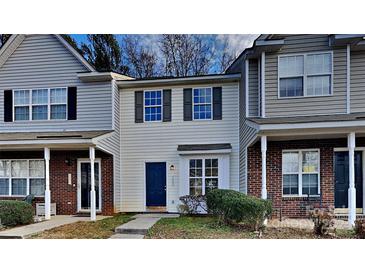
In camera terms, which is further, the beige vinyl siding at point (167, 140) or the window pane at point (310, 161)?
the beige vinyl siding at point (167, 140)

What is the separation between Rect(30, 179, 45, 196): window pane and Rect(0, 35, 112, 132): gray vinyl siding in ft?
3.94

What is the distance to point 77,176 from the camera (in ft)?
20.9

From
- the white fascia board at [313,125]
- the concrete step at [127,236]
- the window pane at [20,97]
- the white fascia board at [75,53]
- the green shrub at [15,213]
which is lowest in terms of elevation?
the concrete step at [127,236]

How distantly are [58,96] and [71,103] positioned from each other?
31 cm

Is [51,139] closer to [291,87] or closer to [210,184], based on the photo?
[210,184]

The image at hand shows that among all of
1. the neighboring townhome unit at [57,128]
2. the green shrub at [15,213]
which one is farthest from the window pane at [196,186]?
the green shrub at [15,213]

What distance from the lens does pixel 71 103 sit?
249 inches

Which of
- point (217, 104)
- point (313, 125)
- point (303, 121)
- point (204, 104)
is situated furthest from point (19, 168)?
point (313, 125)

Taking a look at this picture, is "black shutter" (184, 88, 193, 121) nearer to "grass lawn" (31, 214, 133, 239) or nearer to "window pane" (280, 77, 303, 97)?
"window pane" (280, 77, 303, 97)

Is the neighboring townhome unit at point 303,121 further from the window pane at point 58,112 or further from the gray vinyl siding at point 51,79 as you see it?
the window pane at point 58,112

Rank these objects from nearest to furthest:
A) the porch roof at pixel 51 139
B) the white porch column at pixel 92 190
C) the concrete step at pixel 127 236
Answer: the concrete step at pixel 127 236, the porch roof at pixel 51 139, the white porch column at pixel 92 190

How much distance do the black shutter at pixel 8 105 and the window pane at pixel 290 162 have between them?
5930 millimetres

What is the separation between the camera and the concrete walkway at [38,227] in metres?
5.12

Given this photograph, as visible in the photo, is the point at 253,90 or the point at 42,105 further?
the point at 42,105
